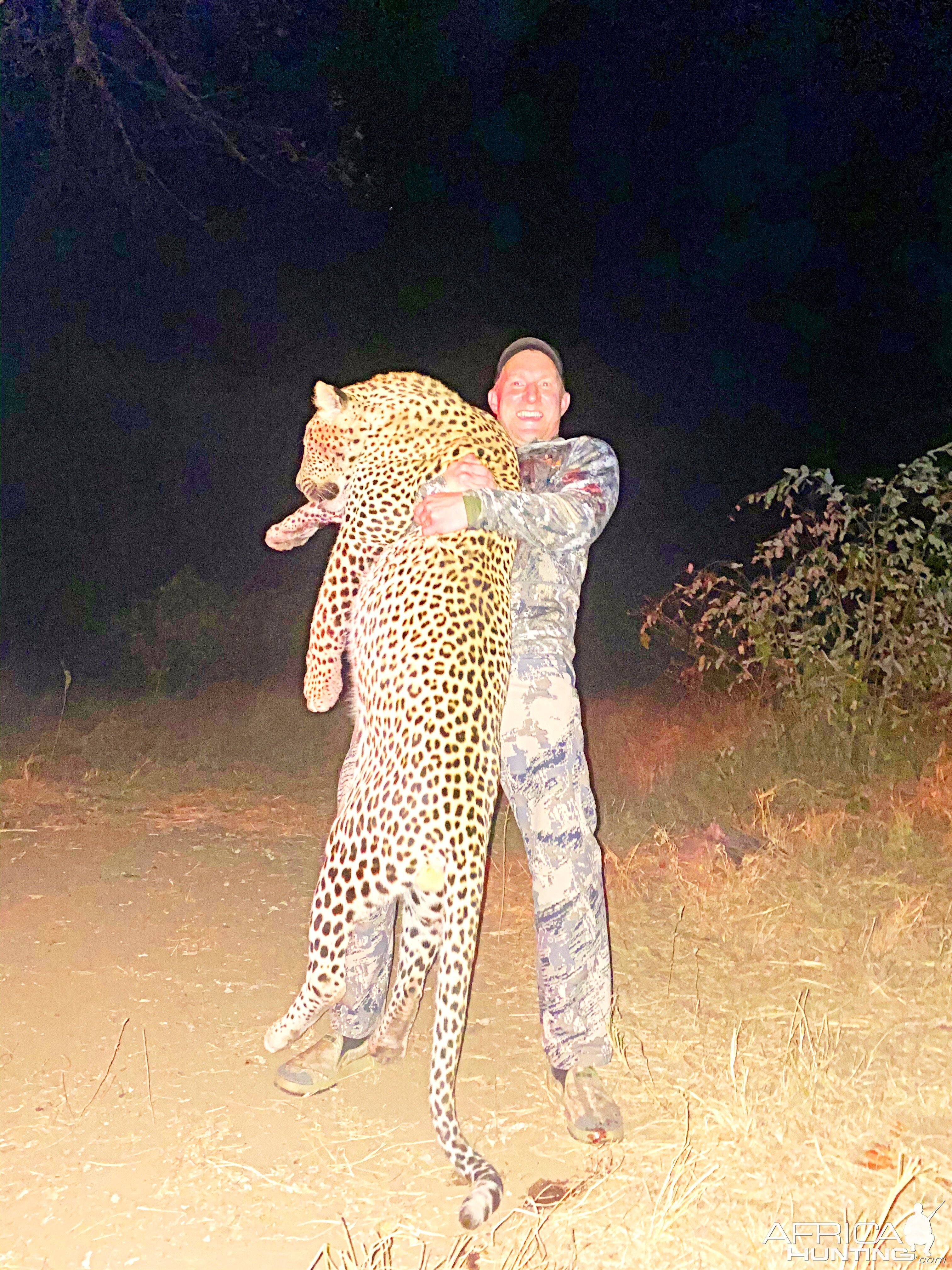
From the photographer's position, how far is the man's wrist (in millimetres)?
2586

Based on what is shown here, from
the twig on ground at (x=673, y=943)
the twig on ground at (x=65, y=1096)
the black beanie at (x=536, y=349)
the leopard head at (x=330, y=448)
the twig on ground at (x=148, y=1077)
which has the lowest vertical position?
the twig on ground at (x=65, y=1096)

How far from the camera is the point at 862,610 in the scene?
5512mm

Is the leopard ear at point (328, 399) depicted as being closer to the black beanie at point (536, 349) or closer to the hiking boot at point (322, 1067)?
the black beanie at point (536, 349)

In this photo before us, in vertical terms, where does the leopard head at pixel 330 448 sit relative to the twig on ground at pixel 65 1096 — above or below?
above

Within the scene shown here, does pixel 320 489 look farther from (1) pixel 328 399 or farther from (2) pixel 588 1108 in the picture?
(2) pixel 588 1108

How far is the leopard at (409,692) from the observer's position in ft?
8.32

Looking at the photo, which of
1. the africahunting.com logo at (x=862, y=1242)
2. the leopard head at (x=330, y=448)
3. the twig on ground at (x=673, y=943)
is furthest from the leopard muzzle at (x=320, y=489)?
the africahunting.com logo at (x=862, y=1242)

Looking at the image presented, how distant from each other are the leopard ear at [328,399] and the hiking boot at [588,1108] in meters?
1.86

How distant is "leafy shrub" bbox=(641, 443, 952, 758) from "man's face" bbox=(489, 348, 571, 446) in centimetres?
230

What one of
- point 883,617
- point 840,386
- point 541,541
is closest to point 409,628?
point 541,541

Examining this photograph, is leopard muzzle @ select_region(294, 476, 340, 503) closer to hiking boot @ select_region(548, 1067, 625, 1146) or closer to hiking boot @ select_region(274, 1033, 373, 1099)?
hiking boot @ select_region(274, 1033, 373, 1099)

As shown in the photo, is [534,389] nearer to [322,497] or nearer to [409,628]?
[322,497]

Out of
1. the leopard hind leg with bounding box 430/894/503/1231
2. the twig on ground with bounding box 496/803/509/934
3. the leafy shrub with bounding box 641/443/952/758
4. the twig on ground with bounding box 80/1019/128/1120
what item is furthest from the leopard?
the leafy shrub with bounding box 641/443/952/758

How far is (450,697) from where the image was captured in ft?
8.66
